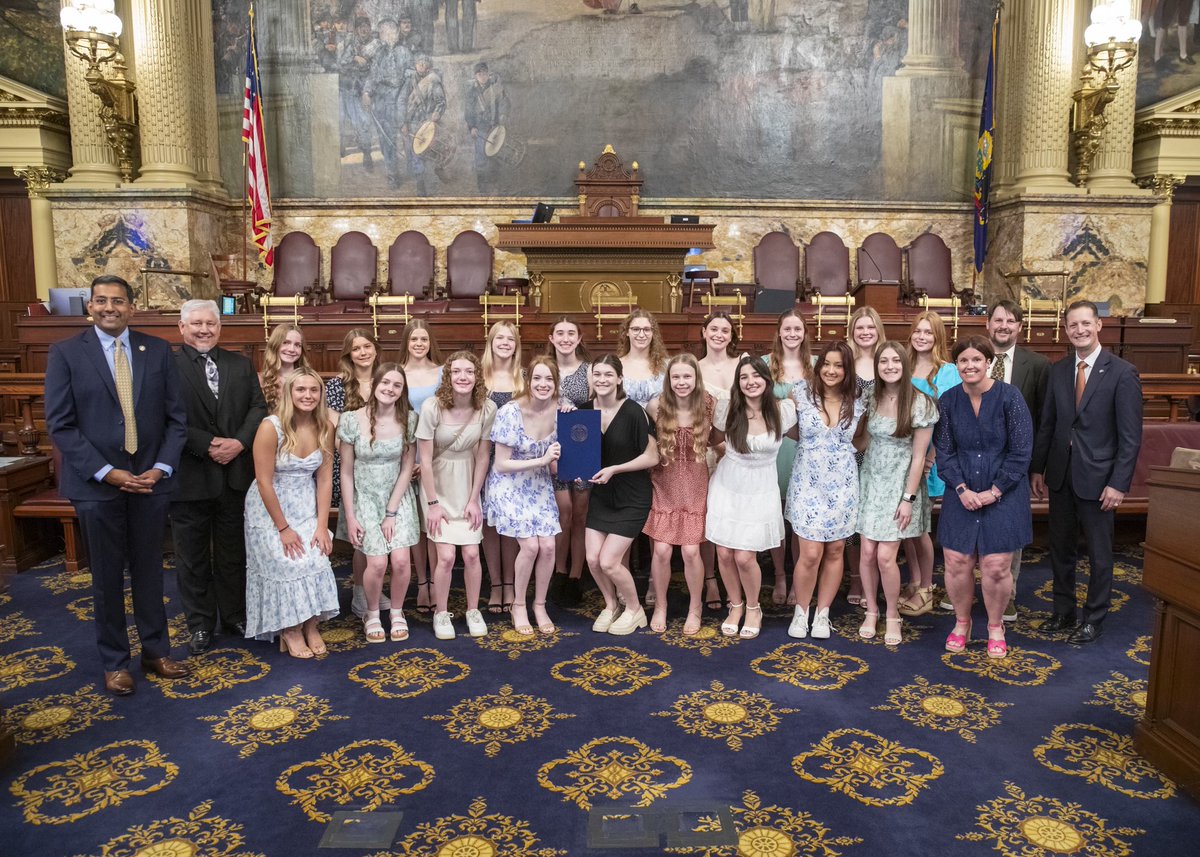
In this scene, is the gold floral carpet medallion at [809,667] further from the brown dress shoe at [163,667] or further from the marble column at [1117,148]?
the marble column at [1117,148]

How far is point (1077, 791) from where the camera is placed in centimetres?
306

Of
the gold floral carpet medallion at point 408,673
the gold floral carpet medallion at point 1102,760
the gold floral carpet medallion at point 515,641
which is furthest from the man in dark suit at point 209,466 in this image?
the gold floral carpet medallion at point 1102,760

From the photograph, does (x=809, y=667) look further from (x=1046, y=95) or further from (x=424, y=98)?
(x=424, y=98)

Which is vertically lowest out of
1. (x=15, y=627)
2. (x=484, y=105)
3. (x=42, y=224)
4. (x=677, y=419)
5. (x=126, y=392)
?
(x=15, y=627)

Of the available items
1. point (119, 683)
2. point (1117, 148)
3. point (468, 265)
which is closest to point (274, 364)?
point (119, 683)

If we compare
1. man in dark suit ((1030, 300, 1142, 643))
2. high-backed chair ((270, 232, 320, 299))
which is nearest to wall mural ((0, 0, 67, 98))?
high-backed chair ((270, 232, 320, 299))

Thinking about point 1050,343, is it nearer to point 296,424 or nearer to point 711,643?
point 711,643

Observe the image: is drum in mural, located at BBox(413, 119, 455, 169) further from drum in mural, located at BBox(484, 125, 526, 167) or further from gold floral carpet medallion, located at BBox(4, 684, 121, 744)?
gold floral carpet medallion, located at BBox(4, 684, 121, 744)

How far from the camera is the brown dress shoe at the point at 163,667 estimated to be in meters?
Answer: 4.06

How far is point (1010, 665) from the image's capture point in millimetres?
4203

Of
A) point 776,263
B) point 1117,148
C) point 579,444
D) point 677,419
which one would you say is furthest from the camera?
point 776,263

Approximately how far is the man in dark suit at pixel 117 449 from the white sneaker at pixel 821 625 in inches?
132

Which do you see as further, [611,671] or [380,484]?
[380,484]

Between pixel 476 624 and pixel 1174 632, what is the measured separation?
3.28 meters
